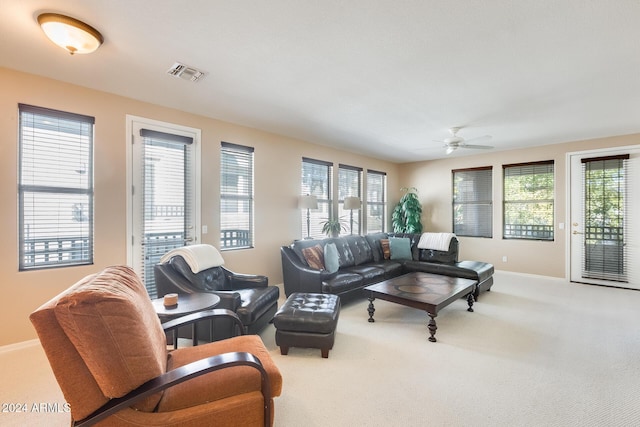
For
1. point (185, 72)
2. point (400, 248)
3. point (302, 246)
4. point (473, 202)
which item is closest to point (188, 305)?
point (185, 72)

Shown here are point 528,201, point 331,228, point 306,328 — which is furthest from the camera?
point 528,201

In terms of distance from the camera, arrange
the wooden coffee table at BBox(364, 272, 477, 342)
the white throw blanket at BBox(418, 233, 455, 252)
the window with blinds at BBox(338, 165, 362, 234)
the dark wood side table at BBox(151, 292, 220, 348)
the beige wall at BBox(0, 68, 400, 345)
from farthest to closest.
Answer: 1. the window with blinds at BBox(338, 165, 362, 234)
2. the white throw blanket at BBox(418, 233, 455, 252)
3. the wooden coffee table at BBox(364, 272, 477, 342)
4. the beige wall at BBox(0, 68, 400, 345)
5. the dark wood side table at BBox(151, 292, 220, 348)

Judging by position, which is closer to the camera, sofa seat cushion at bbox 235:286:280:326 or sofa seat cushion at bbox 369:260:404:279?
sofa seat cushion at bbox 235:286:280:326

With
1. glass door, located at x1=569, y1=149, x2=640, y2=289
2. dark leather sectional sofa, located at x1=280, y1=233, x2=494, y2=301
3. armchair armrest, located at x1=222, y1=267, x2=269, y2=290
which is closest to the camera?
armchair armrest, located at x1=222, y1=267, x2=269, y2=290

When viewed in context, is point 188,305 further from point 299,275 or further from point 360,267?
point 360,267

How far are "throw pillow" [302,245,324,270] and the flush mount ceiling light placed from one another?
332 centimetres

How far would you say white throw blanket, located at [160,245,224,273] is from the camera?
3145 millimetres

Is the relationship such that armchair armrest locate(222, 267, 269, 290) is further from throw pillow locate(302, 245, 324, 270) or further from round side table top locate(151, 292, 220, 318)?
throw pillow locate(302, 245, 324, 270)

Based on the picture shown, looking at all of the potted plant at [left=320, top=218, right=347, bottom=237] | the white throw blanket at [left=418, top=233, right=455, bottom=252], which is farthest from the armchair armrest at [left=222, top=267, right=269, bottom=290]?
the white throw blanket at [left=418, top=233, right=455, bottom=252]

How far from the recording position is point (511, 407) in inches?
79.1

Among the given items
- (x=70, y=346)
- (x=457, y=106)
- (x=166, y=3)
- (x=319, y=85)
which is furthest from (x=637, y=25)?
(x=70, y=346)

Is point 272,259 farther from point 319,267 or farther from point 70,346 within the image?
point 70,346

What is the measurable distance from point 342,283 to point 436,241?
2436 mm

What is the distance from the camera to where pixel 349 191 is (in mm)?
6617
